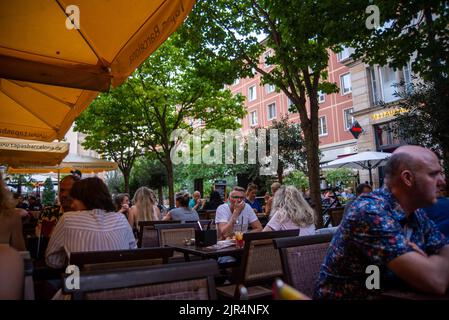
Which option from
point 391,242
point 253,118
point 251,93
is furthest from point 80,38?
point 251,93

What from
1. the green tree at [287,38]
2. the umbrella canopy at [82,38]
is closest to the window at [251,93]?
the green tree at [287,38]

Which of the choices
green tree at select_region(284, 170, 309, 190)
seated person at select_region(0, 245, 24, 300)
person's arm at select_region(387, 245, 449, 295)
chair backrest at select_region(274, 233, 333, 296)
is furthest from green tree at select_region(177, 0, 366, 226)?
green tree at select_region(284, 170, 309, 190)

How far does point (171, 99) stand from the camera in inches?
552

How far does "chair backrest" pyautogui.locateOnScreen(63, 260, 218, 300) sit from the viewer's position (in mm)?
1381

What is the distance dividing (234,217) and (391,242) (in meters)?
3.69

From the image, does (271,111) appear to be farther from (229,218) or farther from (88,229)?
(88,229)

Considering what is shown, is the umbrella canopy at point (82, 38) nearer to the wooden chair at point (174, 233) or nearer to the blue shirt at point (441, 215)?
the wooden chair at point (174, 233)

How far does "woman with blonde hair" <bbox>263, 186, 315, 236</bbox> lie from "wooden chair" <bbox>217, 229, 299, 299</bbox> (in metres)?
0.91

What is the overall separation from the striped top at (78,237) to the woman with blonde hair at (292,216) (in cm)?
225

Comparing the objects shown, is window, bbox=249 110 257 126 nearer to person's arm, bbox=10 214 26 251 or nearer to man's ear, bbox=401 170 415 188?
person's arm, bbox=10 214 26 251
